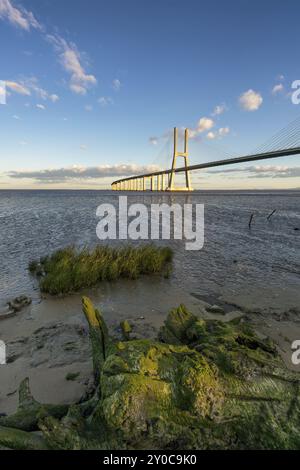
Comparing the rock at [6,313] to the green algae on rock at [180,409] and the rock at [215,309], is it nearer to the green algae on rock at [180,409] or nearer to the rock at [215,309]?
the green algae on rock at [180,409]

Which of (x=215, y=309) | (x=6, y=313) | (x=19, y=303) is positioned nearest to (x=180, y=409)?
(x=215, y=309)

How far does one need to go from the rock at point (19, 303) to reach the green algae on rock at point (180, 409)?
16.3 ft

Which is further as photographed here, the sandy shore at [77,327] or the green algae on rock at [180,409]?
the sandy shore at [77,327]

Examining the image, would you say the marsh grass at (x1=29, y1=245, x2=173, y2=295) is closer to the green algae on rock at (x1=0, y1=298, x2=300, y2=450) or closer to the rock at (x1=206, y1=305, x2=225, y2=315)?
the rock at (x1=206, y1=305, x2=225, y2=315)

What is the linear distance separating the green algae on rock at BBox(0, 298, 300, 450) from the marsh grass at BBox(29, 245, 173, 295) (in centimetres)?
604

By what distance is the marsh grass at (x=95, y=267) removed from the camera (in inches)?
350

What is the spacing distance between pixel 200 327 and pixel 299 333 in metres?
3.29

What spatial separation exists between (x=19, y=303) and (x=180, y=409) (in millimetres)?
6341

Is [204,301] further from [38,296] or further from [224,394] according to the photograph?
[224,394]

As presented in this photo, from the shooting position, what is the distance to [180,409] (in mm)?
2627

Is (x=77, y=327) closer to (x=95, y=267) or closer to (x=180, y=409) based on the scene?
(x=95, y=267)

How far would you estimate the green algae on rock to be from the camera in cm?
250

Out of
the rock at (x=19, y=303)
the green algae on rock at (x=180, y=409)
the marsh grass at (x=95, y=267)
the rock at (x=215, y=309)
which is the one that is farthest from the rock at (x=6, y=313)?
the rock at (x=215, y=309)
